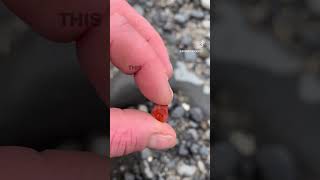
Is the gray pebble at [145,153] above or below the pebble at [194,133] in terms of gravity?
below

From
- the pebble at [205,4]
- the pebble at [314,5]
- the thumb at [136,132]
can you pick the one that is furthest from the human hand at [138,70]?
the pebble at [314,5]

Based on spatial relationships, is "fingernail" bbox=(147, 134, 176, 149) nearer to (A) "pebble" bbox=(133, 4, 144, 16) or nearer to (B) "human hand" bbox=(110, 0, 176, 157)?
(B) "human hand" bbox=(110, 0, 176, 157)

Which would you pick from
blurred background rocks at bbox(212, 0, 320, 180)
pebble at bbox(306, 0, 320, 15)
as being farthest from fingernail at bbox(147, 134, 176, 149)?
pebble at bbox(306, 0, 320, 15)

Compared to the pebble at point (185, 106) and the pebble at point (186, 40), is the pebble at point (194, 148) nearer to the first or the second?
the pebble at point (185, 106)

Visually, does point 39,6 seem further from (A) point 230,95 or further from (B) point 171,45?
(A) point 230,95

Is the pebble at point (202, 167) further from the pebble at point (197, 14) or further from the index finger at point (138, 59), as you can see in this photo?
the pebble at point (197, 14)

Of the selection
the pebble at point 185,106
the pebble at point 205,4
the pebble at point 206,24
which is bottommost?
the pebble at point 185,106

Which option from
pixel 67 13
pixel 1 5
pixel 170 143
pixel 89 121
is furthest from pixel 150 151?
pixel 1 5
